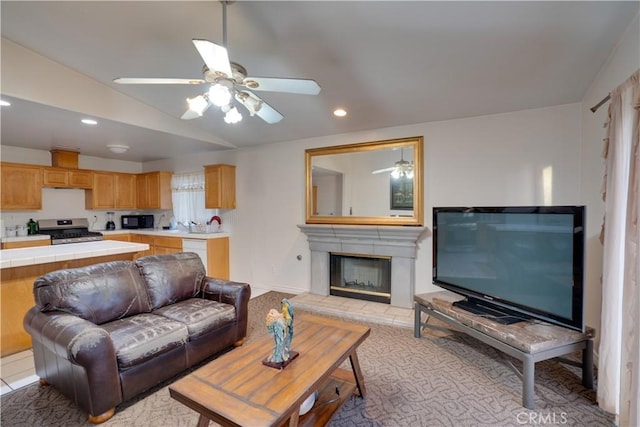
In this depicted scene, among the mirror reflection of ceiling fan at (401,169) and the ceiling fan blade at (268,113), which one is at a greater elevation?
the ceiling fan blade at (268,113)

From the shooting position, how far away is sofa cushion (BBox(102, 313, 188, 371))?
1979 mm

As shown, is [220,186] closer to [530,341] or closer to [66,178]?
[66,178]

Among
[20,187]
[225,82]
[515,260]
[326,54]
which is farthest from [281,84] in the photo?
[20,187]

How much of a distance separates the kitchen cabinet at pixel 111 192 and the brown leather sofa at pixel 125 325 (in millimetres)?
3822

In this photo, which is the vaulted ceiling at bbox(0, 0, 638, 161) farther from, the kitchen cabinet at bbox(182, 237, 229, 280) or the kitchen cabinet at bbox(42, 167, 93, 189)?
the kitchen cabinet at bbox(182, 237, 229, 280)

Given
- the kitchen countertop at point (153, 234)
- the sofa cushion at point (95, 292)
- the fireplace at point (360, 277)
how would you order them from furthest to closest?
the kitchen countertop at point (153, 234)
the fireplace at point (360, 277)
the sofa cushion at point (95, 292)

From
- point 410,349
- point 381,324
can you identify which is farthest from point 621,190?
point 381,324

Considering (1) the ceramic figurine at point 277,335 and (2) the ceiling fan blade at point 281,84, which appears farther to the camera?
(2) the ceiling fan blade at point 281,84

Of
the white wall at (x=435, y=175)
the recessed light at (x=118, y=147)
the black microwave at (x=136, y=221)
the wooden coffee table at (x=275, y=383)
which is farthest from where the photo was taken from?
the black microwave at (x=136, y=221)

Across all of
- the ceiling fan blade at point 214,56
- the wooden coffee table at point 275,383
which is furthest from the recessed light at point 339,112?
the wooden coffee table at point 275,383

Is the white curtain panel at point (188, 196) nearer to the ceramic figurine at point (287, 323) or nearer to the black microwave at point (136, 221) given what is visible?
the black microwave at point (136, 221)

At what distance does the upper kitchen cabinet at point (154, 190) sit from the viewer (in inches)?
228

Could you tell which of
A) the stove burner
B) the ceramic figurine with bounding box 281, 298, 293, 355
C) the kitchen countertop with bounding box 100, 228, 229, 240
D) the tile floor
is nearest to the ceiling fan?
the ceramic figurine with bounding box 281, 298, 293, 355

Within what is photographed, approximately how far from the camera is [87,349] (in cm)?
177
